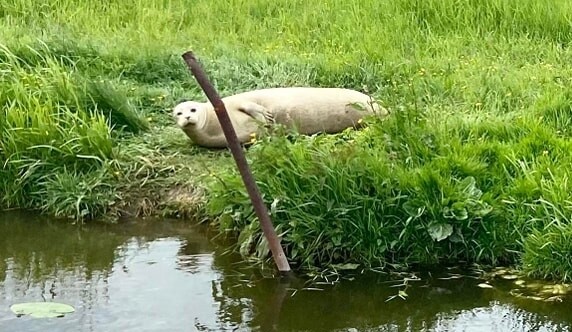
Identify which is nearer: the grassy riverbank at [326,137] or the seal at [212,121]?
the grassy riverbank at [326,137]

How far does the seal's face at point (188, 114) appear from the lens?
7477mm

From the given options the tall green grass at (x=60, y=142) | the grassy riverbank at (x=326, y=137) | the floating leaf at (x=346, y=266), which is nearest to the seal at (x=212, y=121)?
the grassy riverbank at (x=326, y=137)

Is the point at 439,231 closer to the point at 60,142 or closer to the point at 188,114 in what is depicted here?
the point at 188,114

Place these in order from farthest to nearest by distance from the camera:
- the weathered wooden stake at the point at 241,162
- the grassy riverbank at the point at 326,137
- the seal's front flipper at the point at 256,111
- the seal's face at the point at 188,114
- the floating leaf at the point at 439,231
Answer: the seal's front flipper at the point at 256,111 → the seal's face at the point at 188,114 → the grassy riverbank at the point at 326,137 → the floating leaf at the point at 439,231 → the weathered wooden stake at the point at 241,162

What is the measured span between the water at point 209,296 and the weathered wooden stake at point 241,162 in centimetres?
18

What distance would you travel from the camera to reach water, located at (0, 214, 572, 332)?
535 centimetres

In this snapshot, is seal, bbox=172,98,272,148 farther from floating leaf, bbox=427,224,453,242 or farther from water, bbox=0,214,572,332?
floating leaf, bbox=427,224,453,242

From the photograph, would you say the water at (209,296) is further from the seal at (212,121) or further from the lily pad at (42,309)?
the seal at (212,121)

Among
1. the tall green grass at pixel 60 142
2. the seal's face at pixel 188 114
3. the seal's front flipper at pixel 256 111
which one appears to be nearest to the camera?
the tall green grass at pixel 60 142

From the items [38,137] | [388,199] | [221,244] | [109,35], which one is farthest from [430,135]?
[109,35]

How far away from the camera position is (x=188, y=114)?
7.50 metres

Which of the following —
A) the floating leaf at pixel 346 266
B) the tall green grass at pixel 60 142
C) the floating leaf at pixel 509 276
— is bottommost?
the floating leaf at pixel 509 276

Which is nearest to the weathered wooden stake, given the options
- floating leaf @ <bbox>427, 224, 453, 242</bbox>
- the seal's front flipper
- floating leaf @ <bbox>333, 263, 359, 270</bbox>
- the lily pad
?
floating leaf @ <bbox>333, 263, 359, 270</bbox>

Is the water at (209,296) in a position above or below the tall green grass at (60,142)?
below
